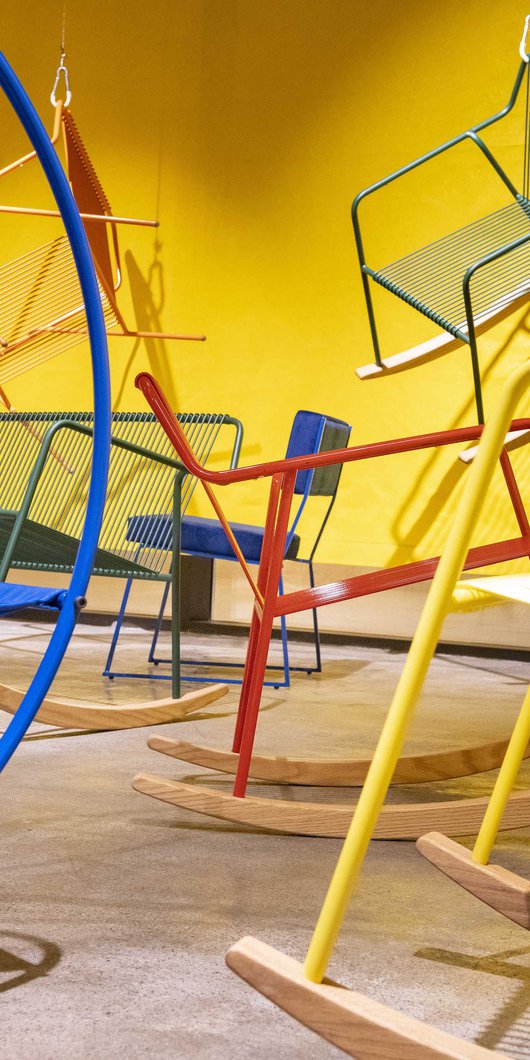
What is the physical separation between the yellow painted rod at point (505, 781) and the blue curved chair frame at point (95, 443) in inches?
19.9

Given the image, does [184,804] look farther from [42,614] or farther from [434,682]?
[42,614]

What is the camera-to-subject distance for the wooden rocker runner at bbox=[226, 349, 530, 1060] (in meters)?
0.74

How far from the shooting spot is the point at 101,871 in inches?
52.9

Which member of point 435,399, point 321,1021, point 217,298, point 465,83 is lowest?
point 321,1021

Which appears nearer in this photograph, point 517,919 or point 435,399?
point 517,919

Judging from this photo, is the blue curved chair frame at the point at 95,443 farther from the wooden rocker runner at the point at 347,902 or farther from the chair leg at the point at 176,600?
the chair leg at the point at 176,600

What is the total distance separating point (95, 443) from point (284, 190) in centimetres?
351

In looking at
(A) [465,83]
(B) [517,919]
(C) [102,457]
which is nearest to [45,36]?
(A) [465,83]

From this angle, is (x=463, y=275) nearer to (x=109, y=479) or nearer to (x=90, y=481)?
(x=109, y=479)

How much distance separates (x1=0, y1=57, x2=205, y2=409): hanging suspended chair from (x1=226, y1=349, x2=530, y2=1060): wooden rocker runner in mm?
3526

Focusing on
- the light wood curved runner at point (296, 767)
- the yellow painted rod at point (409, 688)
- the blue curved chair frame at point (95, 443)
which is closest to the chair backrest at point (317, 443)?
the light wood curved runner at point (296, 767)

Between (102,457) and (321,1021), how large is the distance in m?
0.66

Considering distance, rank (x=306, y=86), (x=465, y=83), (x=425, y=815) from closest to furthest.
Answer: (x=425, y=815) → (x=465, y=83) → (x=306, y=86)

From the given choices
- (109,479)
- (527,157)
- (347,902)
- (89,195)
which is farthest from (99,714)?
(527,157)
